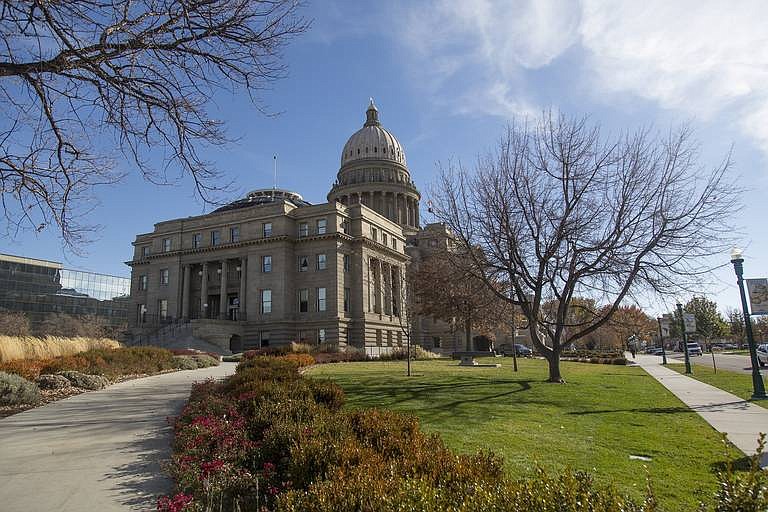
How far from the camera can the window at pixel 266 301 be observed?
55819 millimetres

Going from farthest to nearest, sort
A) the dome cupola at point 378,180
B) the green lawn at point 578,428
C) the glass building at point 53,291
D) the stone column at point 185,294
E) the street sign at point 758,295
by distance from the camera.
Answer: the glass building at point 53,291, the dome cupola at point 378,180, the stone column at point 185,294, the street sign at point 758,295, the green lawn at point 578,428

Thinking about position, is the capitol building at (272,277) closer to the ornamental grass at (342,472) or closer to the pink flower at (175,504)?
the ornamental grass at (342,472)

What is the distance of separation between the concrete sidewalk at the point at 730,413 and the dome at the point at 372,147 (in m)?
77.9

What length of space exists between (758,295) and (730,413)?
27.6 feet

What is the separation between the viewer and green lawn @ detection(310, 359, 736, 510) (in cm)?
708

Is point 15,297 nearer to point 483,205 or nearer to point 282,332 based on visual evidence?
point 282,332

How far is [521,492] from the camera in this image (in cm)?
364

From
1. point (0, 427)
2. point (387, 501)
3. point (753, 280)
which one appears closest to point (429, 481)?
point (387, 501)

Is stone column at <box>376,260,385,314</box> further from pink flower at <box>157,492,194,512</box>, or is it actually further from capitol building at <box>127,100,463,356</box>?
pink flower at <box>157,492,194,512</box>

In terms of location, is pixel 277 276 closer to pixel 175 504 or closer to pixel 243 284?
pixel 243 284

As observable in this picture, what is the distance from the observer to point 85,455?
823cm

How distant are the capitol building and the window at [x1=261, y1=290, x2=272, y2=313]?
A: 115mm

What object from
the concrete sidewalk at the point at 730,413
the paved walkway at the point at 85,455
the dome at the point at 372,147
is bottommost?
the concrete sidewalk at the point at 730,413

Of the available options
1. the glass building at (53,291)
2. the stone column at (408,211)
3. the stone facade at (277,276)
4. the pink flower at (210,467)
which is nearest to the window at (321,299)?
the stone facade at (277,276)
